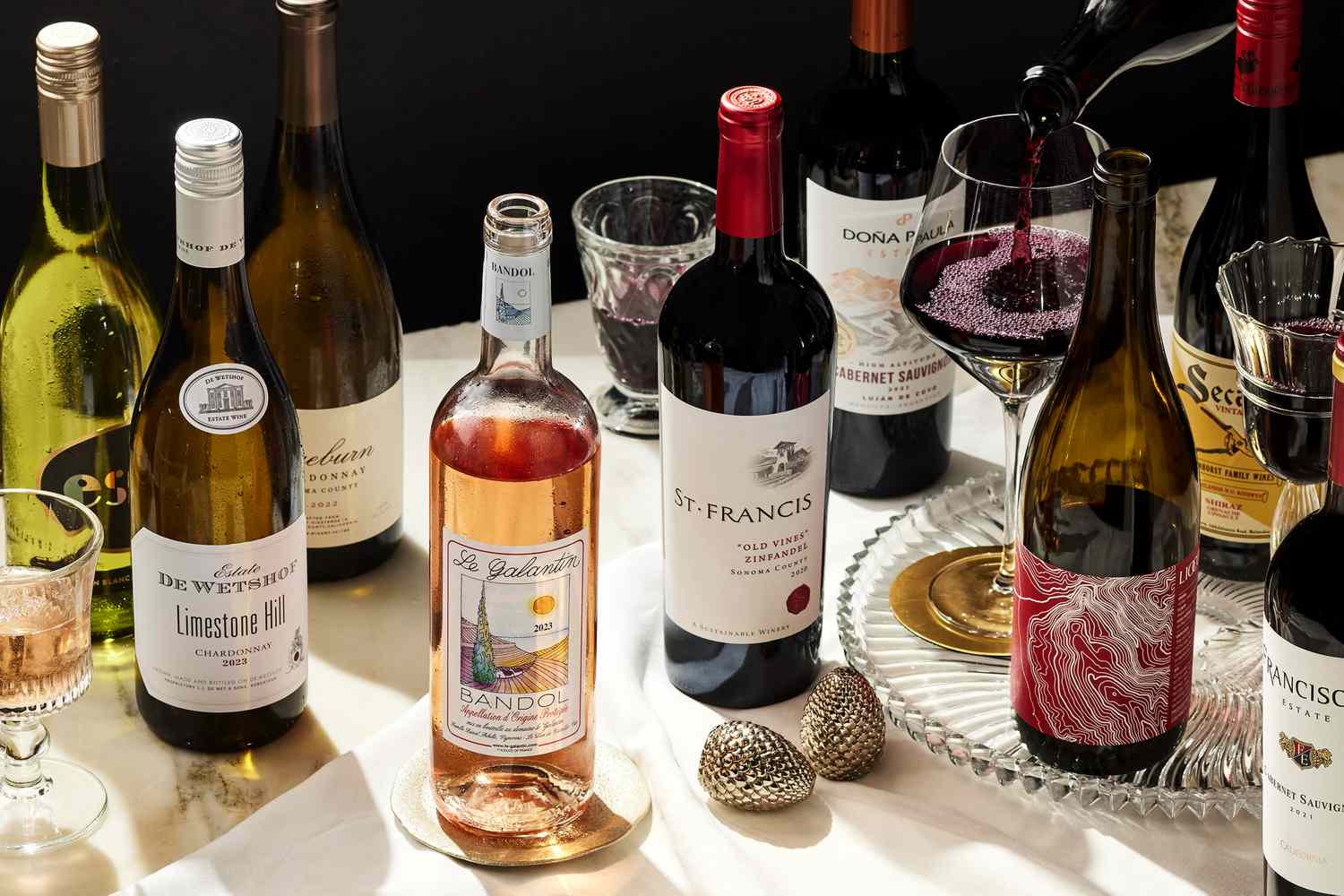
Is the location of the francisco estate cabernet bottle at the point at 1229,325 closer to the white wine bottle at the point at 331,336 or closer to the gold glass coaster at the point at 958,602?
the gold glass coaster at the point at 958,602

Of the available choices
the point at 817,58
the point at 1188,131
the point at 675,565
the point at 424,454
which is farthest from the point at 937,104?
the point at 1188,131

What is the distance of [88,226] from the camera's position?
1160 mm

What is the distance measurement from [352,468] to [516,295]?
38 cm

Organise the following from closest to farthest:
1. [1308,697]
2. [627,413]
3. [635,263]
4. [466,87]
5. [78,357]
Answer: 1. [1308,697]
2. [78,357]
3. [635,263]
4. [627,413]
5. [466,87]

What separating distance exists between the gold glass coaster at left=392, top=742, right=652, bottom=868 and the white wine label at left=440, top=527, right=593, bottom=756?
0.06 metres

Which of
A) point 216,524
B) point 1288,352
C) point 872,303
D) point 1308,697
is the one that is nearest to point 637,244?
point 872,303

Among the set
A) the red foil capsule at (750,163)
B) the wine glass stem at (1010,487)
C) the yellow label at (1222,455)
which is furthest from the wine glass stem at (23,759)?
the yellow label at (1222,455)

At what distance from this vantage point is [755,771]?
1051 mm

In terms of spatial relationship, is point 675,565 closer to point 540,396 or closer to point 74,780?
point 540,396

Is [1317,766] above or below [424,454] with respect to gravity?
above

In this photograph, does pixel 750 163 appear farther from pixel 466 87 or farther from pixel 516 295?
pixel 466 87

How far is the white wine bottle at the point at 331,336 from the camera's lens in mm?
1237

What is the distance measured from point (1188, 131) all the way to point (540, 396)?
1.30m

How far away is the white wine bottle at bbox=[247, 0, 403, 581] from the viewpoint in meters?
1.24
